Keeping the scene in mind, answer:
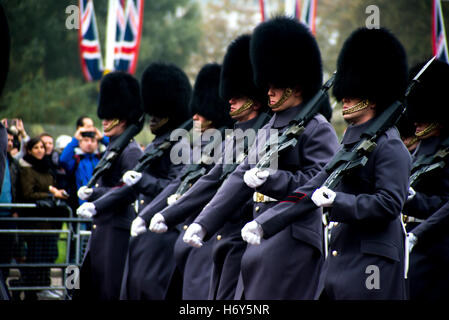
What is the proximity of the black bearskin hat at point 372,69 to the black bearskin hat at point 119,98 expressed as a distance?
351 cm

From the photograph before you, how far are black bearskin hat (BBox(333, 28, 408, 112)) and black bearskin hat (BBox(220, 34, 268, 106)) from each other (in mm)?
1233

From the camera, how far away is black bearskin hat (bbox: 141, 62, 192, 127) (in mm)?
7914

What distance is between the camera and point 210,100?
285 inches

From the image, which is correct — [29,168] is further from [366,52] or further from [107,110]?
[366,52]

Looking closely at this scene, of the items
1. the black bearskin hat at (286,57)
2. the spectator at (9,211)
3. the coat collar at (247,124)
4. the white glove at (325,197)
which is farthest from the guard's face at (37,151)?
the white glove at (325,197)

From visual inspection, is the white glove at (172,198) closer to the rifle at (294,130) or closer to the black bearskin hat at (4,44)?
the rifle at (294,130)

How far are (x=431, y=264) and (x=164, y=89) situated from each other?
348 centimetres

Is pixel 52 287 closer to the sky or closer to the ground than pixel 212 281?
closer to the ground

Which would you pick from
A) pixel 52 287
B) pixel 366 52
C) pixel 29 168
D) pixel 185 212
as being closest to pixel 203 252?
pixel 185 212

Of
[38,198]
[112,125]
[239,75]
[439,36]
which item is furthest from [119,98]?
[439,36]

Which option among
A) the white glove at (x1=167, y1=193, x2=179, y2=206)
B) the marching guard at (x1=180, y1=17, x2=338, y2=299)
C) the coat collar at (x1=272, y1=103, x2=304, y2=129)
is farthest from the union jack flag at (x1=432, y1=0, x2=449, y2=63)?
the coat collar at (x1=272, y1=103, x2=304, y2=129)

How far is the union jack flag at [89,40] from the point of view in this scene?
13.9 m

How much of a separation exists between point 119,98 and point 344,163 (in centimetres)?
418
